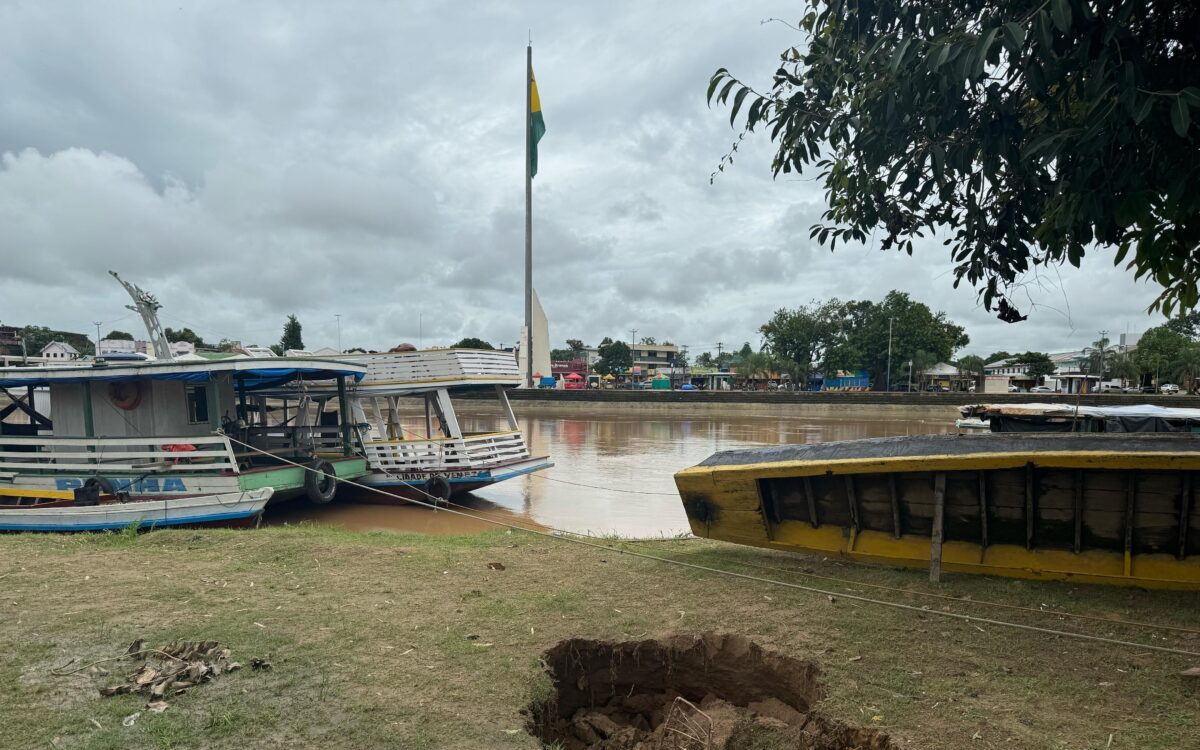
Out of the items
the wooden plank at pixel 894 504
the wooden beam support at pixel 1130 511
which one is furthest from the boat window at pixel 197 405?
the wooden beam support at pixel 1130 511

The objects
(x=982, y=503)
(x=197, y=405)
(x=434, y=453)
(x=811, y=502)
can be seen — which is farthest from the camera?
A: (x=434, y=453)

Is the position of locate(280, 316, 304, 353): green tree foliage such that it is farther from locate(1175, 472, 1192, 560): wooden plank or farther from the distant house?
locate(1175, 472, 1192, 560): wooden plank

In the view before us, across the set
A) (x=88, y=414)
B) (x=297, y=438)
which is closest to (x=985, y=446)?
(x=297, y=438)

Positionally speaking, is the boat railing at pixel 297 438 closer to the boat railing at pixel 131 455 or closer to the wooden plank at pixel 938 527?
the boat railing at pixel 131 455

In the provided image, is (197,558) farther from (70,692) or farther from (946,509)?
(946,509)

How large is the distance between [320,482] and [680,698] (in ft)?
30.0

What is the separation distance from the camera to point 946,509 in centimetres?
537

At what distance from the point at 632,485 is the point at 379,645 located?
42.6 ft

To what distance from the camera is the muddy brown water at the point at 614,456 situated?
477 inches

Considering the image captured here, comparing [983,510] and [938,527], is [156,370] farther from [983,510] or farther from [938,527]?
[983,510]

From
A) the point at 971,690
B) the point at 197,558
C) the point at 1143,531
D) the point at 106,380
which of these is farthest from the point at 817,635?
the point at 106,380

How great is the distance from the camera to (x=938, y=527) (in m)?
5.15

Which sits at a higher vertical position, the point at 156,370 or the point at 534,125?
the point at 534,125

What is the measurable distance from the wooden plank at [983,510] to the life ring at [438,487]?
31.3 feet
